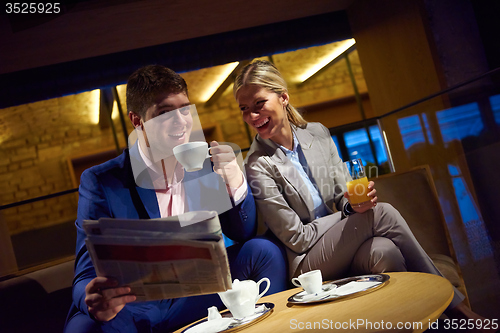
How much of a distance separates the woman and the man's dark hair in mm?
430

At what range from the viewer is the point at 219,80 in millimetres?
5566

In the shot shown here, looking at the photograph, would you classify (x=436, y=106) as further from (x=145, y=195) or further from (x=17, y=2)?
(x=17, y=2)

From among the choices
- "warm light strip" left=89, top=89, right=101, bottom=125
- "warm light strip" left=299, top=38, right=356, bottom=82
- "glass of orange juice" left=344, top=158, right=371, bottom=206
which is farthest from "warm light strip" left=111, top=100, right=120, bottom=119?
"glass of orange juice" left=344, top=158, right=371, bottom=206

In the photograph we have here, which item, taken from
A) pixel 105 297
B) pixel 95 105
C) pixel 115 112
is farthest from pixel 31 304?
pixel 95 105

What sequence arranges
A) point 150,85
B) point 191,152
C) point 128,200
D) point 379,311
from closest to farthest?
1. point 379,311
2. point 191,152
3. point 128,200
4. point 150,85

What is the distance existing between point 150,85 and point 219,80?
418 cm

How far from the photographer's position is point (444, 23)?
3.24 meters

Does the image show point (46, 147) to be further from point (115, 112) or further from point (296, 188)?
point (296, 188)

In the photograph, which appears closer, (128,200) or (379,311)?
(379,311)

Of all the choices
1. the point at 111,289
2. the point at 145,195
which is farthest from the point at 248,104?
the point at 111,289

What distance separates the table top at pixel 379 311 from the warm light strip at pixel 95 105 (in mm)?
4996

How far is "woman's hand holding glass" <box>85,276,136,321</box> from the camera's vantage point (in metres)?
0.85

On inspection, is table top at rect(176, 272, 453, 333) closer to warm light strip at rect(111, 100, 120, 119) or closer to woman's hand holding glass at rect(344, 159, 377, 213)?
woman's hand holding glass at rect(344, 159, 377, 213)

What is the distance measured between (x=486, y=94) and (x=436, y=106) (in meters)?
0.92
